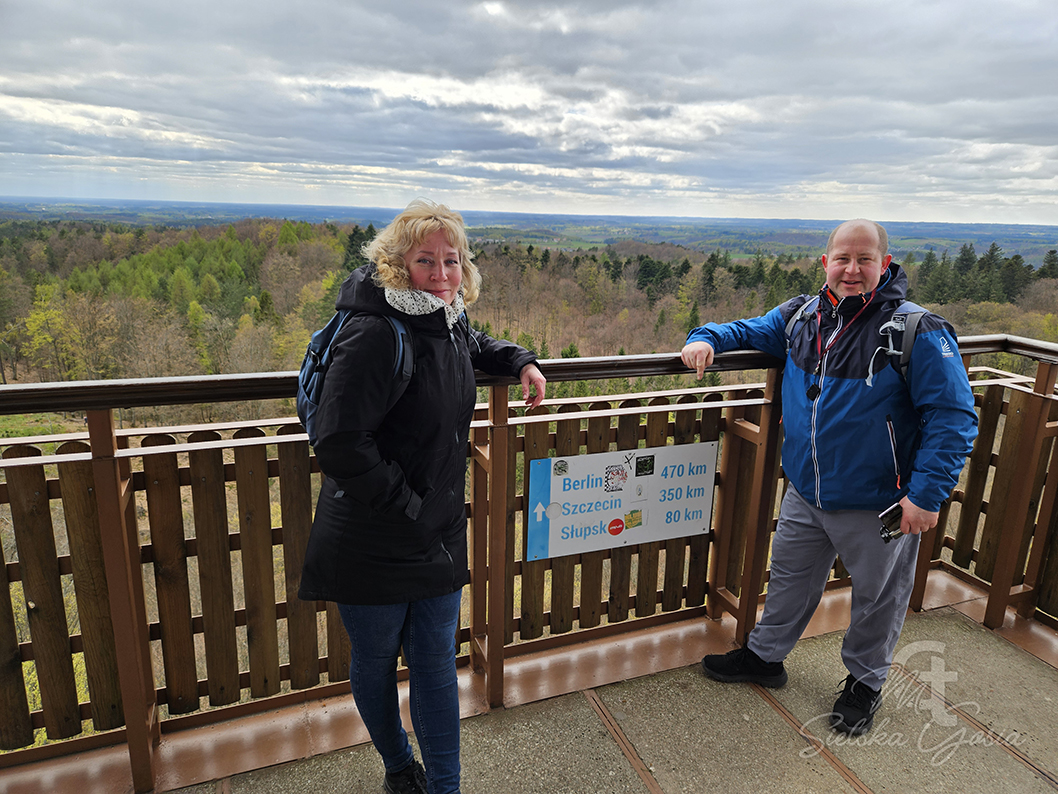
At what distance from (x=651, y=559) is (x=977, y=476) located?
1.57 m

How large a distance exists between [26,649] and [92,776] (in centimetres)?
39

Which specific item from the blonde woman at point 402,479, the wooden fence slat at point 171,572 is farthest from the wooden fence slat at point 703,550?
the wooden fence slat at point 171,572

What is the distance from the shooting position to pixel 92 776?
1.78 metres

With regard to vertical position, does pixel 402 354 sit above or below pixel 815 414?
above

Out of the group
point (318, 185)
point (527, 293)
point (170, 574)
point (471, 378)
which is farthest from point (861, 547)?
point (318, 185)

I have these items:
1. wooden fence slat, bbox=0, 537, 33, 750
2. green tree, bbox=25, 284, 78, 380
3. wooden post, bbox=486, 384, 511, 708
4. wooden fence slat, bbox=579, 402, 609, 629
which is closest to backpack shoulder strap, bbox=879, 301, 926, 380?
wooden fence slat, bbox=579, 402, 609, 629

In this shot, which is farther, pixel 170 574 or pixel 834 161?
pixel 834 161

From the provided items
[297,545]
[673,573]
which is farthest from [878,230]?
[297,545]

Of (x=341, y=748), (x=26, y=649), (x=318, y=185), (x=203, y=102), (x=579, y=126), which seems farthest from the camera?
(x=579, y=126)

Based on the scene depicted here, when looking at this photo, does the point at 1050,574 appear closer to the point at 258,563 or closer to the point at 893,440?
the point at 893,440

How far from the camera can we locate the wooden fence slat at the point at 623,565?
7.50 ft

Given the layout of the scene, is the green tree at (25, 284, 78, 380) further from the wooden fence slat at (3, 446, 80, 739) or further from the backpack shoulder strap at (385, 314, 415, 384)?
the backpack shoulder strap at (385, 314, 415, 384)

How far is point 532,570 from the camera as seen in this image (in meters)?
2.29

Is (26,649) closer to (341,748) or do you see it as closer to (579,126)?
(341,748)
